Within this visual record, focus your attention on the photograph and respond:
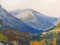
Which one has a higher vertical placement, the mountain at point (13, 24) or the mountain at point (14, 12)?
the mountain at point (14, 12)

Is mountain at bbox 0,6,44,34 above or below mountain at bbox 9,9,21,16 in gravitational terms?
below

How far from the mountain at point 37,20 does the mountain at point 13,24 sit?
3cm

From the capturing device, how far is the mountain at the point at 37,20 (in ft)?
4.37

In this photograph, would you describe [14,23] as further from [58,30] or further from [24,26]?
[58,30]

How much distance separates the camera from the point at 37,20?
53.2 inches

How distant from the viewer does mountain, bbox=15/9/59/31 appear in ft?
4.37

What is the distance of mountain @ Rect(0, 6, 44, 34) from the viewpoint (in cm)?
134

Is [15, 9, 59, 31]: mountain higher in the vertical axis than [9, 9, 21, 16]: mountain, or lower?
lower

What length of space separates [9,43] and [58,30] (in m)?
0.42

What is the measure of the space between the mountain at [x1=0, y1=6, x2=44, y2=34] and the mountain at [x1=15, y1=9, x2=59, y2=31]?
3cm

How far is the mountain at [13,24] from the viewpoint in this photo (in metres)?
1.34

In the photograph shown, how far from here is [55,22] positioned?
52.5 inches

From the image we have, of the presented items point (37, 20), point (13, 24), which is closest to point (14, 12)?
point (13, 24)

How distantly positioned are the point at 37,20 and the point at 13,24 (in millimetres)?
206
